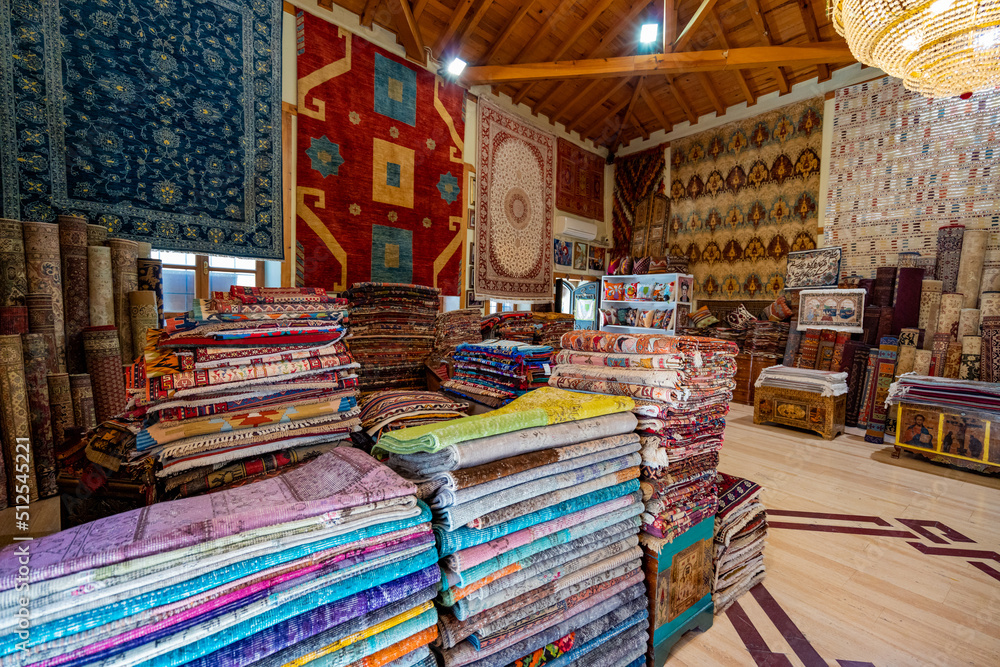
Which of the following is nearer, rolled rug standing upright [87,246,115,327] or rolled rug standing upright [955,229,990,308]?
rolled rug standing upright [87,246,115,327]

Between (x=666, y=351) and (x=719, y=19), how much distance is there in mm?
5243

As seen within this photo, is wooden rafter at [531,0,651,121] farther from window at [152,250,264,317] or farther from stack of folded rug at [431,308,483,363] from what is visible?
window at [152,250,264,317]

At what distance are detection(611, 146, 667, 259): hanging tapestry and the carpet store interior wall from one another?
7 cm

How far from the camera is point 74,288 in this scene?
2.53 meters

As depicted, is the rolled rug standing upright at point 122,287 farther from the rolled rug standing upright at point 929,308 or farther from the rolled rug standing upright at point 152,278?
the rolled rug standing upright at point 929,308

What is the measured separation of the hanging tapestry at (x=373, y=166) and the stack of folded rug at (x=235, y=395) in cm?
299

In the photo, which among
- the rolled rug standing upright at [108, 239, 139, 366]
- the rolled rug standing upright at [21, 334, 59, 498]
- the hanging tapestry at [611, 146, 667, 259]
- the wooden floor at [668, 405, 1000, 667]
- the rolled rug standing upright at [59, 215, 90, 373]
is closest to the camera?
the wooden floor at [668, 405, 1000, 667]

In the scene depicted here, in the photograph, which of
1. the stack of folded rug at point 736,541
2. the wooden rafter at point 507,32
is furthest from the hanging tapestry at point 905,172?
the stack of folded rug at point 736,541

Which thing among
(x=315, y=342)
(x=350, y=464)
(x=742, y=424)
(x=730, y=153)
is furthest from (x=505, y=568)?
(x=730, y=153)

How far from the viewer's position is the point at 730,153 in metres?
6.20

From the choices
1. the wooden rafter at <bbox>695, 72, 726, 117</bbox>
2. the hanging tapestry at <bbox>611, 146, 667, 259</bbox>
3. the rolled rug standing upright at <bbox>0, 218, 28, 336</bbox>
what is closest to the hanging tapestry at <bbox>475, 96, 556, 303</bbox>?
the hanging tapestry at <bbox>611, 146, 667, 259</bbox>

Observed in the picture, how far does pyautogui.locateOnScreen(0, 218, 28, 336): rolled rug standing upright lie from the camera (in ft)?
7.38

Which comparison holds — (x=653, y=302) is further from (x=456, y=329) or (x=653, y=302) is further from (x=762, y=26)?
(x=456, y=329)

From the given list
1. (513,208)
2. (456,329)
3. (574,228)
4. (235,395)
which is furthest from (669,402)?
(574,228)
